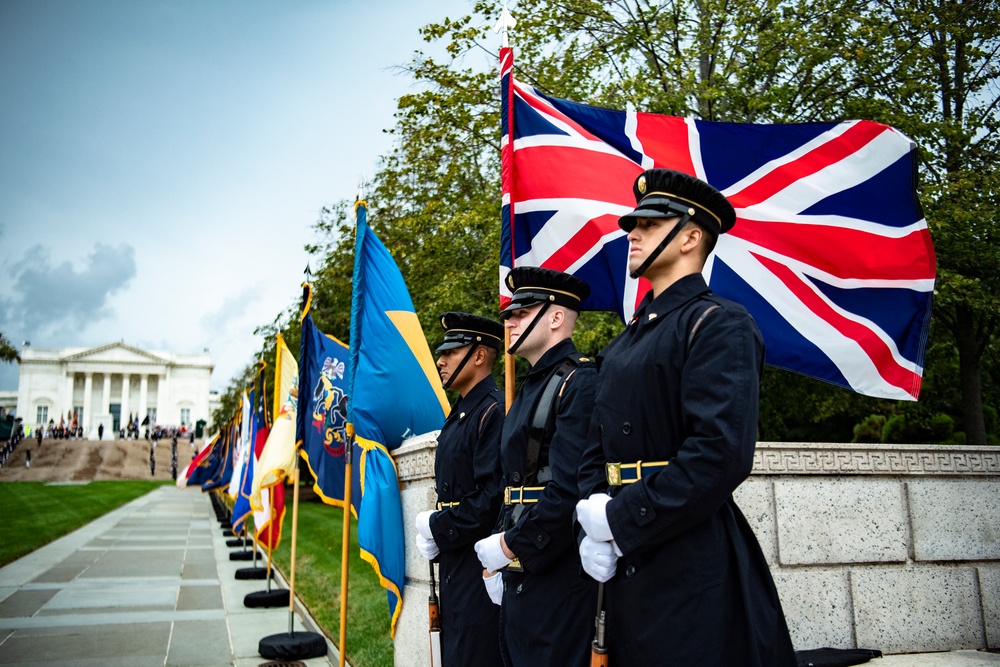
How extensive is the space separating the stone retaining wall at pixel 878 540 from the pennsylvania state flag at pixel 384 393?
0.42 metres

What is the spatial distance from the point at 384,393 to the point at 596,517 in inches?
147

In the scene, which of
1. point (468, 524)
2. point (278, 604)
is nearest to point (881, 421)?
point (278, 604)

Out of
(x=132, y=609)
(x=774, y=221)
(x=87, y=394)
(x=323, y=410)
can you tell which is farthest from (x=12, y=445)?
(x=774, y=221)

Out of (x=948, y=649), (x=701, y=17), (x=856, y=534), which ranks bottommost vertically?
(x=948, y=649)

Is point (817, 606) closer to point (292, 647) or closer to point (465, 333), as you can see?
point (465, 333)

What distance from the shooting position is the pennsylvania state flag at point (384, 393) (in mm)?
5531

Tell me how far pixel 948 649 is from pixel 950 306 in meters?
6.78

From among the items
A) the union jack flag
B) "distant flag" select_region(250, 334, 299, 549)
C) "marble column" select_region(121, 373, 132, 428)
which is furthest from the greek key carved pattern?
"marble column" select_region(121, 373, 132, 428)

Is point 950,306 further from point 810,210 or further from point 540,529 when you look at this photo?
point 540,529

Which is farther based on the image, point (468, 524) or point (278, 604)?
point (278, 604)

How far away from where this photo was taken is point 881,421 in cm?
1565

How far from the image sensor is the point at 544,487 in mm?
3264

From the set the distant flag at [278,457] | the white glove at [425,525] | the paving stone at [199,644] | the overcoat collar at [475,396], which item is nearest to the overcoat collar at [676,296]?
the overcoat collar at [475,396]

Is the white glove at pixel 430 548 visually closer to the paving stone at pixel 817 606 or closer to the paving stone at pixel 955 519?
the paving stone at pixel 817 606
